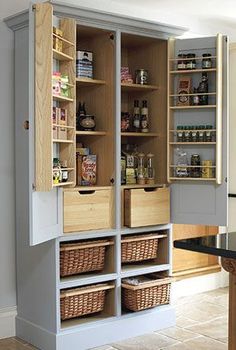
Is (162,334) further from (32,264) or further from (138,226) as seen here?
(32,264)

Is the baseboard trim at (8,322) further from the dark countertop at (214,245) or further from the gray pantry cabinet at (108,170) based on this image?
the dark countertop at (214,245)

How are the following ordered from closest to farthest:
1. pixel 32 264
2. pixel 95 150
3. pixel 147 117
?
pixel 32 264 < pixel 95 150 < pixel 147 117

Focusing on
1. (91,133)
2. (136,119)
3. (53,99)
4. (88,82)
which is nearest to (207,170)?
Answer: (136,119)

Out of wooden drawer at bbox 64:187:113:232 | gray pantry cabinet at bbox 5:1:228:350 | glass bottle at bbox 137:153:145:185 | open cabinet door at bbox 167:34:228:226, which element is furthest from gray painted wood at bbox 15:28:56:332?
open cabinet door at bbox 167:34:228:226

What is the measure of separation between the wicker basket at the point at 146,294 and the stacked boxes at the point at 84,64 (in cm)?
151

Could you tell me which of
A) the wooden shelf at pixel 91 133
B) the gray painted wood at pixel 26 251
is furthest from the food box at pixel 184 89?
the gray painted wood at pixel 26 251

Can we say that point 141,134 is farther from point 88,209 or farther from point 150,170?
point 88,209

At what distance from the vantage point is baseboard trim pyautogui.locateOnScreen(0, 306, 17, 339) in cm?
368

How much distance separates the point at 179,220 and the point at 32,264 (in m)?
1.15

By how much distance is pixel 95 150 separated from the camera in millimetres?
3834

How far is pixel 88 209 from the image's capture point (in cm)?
354

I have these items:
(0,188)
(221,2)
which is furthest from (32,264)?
(221,2)

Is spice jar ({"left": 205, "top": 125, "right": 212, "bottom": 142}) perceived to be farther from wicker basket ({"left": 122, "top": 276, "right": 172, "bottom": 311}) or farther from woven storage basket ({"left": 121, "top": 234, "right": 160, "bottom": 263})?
wicker basket ({"left": 122, "top": 276, "right": 172, "bottom": 311})

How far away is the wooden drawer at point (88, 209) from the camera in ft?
11.3
